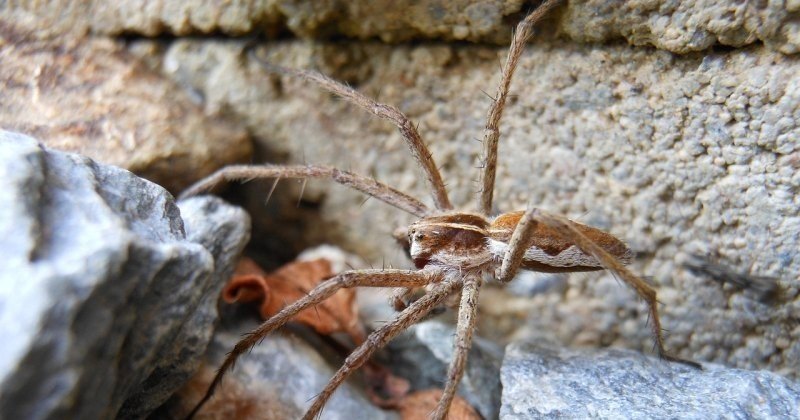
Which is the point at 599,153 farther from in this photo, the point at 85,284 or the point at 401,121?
the point at 85,284

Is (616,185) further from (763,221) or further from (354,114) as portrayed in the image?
(354,114)

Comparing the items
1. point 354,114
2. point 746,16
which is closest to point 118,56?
point 354,114

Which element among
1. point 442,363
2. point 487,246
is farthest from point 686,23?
point 442,363

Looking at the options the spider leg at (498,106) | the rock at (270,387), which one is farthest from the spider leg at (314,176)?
the rock at (270,387)

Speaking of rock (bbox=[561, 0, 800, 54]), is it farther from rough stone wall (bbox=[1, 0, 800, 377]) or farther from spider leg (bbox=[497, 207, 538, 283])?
spider leg (bbox=[497, 207, 538, 283])

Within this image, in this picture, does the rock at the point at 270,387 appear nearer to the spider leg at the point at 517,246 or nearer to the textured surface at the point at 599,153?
the spider leg at the point at 517,246

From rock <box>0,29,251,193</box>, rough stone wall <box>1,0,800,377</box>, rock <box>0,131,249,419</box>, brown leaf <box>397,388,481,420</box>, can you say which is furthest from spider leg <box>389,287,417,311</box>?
rock <box>0,29,251,193</box>
